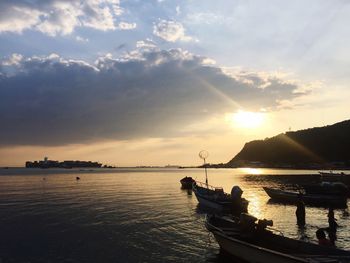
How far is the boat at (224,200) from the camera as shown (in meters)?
42.5

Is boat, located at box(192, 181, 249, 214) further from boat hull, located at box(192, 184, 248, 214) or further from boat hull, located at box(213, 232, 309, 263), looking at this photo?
boat hull, located at box(213, 232, 309, 263)

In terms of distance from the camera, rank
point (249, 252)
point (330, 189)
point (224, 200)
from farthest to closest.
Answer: point (330, 189), point (224, 200), point (249, 252)

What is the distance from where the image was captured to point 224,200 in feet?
155

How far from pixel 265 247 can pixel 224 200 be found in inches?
993

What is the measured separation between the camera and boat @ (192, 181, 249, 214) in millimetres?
42531

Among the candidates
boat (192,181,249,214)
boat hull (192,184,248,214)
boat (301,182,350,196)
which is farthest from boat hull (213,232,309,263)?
boat (301,182,350,196)

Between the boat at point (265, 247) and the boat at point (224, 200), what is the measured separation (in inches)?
645

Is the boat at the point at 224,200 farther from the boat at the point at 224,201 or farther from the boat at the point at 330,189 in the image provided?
the boat at the point at 330,189

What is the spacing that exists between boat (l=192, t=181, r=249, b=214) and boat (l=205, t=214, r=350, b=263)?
1637 cm

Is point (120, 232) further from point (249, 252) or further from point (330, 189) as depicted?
point (330, 189)

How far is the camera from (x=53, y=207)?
52156 millimetres

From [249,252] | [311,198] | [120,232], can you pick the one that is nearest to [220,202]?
[120,232]

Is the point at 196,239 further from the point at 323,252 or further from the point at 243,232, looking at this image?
→ the point at 323,252

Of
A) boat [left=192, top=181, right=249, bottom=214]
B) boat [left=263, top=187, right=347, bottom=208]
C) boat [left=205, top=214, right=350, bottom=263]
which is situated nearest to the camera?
boat [left=205, top=214, right=350, bottom=263]
